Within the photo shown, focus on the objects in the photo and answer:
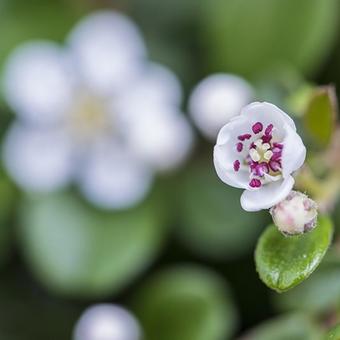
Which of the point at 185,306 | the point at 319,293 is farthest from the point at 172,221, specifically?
the point at 319,293

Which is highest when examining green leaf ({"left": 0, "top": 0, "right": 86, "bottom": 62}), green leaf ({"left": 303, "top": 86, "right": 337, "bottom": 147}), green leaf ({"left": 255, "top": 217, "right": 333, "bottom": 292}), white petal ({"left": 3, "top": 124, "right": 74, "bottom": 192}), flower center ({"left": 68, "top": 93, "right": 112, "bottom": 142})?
green leaf ({"left": 303, "top": 86, "right": 337, "bottom": 147})

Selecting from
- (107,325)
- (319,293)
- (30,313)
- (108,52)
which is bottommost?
(30,313)

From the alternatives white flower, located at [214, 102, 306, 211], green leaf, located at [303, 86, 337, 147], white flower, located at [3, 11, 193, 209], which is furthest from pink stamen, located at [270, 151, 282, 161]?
white flower, located at [3, 11, 193, 209]

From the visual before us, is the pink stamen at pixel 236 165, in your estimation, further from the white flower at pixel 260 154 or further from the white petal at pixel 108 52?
the white petal at pixel 108 52

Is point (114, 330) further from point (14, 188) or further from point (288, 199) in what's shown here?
point (288, 199)

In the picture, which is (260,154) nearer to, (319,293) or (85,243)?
(319,293)

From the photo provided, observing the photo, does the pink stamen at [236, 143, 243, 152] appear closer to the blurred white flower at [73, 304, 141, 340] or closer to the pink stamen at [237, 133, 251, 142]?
the pink stamen at [237, 133, 251, 142]
